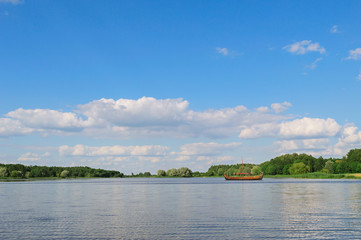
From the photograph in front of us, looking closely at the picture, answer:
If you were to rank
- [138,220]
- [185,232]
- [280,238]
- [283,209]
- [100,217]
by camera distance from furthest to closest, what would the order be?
1. [283,209]
2. [100,217]
3. [138,220]
4. [185,232]
5. [280,238]

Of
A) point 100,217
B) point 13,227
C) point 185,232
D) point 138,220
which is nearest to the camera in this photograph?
point 185,232

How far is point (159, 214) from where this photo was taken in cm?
4891

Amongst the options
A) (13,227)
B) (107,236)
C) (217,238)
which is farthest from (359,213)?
(13,227)

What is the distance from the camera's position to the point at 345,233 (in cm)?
3422

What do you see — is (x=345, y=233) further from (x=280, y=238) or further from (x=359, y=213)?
(x=359, y=213)

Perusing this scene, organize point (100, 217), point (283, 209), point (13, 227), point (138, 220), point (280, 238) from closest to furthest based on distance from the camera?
point (280, 238)
point (13, 227)
point (138, 220)
point (100, 217)
point (283, 209)

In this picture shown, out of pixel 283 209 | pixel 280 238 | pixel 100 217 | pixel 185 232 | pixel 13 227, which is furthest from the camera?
pixel 283 209

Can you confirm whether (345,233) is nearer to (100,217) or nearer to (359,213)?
(359,213)

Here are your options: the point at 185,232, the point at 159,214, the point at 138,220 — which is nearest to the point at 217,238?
the point at 185,232

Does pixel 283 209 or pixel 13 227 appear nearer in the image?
pixel 13 227

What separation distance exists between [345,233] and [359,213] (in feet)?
51.3

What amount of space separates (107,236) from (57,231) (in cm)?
604

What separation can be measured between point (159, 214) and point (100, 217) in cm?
751

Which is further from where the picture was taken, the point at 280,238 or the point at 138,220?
the point at 138,220
